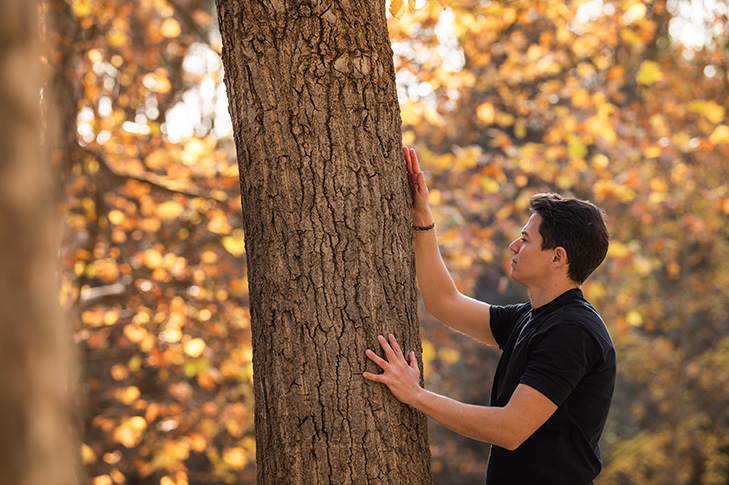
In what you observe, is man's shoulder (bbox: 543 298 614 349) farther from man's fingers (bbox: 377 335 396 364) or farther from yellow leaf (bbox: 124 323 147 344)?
yellow leaf (bbox: 124 323 147 344)

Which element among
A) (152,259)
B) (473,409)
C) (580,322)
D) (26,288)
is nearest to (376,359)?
(473,409)

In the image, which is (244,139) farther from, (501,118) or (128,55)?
(128,55)

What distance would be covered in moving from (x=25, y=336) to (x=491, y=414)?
1.54m

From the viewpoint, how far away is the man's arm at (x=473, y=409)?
1942 millimetres

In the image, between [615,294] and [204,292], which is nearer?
[204,292]

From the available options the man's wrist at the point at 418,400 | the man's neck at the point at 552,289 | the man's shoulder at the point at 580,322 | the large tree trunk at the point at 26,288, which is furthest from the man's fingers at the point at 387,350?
the large tree trunk at the point at 26,288

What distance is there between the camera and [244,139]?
6.71 feet

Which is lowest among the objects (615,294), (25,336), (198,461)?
(198,461)

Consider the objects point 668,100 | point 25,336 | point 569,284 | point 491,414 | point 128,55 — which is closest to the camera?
point 25,336

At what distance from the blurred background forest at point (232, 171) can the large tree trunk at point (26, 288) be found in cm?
407

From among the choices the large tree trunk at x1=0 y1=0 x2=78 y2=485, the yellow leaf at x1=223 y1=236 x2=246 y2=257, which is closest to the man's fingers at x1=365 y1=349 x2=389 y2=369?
the large tree trunk at x1=0 y1=0 x2=78 y2=485

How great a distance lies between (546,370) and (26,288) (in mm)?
1618

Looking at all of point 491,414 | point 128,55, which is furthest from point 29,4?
point 128,55

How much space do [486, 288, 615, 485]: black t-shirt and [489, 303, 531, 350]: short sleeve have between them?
354mm
